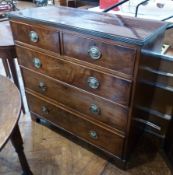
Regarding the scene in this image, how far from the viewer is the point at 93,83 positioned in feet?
3.57

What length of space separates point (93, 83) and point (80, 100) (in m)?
0.19

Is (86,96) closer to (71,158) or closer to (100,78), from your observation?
(100,78)

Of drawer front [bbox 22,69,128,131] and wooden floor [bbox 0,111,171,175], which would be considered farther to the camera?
wooden floor [bbox 0,111,171,175]

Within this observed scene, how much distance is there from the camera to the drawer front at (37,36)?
43.5 inches

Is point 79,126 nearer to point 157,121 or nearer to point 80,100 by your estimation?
point 80,100

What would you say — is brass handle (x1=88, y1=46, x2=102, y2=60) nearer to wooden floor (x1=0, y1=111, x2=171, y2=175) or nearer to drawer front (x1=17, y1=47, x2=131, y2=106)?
drawer front (x1=17, y1=47, x2=131, y2=106)

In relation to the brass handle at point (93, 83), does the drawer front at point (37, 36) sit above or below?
above

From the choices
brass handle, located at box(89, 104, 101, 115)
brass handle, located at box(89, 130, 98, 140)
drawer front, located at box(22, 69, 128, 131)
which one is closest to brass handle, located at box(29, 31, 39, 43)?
drawer front, located at box(22, 69, 128, 131)

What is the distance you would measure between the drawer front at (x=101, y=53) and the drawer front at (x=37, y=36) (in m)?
0.07

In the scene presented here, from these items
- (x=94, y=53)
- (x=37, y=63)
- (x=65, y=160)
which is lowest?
(x=65, y=160)

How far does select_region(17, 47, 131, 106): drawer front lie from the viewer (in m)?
1.00

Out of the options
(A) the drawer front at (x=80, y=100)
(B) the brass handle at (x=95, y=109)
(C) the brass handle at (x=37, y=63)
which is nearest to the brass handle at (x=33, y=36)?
(C) the brass handle at (x=37, y=63)

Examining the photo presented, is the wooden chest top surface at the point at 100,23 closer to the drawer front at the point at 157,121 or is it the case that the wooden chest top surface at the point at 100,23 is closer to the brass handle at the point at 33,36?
the brass handle at the point at 33,36

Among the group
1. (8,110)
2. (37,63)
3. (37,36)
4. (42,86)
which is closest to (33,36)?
(37,36)
